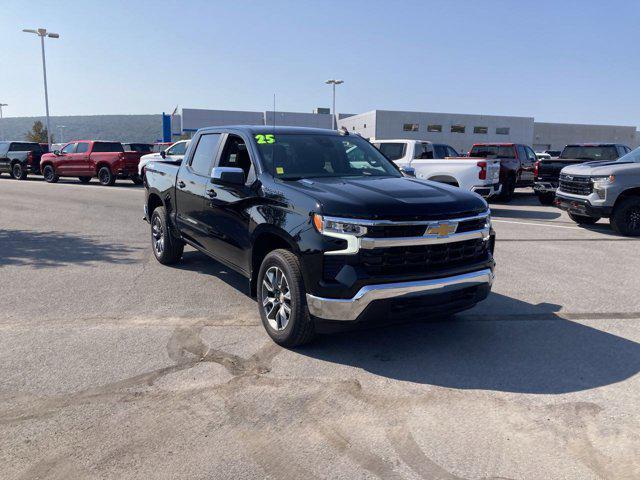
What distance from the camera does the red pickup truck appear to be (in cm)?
2211

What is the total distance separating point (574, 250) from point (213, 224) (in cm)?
653

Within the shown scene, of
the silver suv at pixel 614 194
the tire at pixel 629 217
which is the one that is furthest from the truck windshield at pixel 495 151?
the tire at pixel 629 217

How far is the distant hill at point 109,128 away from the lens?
94.9 m

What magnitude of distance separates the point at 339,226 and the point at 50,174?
24.2m

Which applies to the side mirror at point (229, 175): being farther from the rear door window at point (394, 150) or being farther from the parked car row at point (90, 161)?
the parked car row at point (90, 161)

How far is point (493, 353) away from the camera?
4.45 m

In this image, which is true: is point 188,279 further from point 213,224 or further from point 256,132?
point 256,132

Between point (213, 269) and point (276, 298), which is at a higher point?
point (276, 298)

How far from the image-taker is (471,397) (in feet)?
12.0

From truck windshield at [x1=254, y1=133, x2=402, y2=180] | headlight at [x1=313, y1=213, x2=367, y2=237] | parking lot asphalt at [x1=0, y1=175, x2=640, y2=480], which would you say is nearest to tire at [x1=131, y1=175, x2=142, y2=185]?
parking lot asphalt at [x1=0, y1=175, x2=640, y2=480]

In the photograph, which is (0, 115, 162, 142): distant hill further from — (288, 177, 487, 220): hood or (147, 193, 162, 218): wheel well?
(288, 177, 487, 220): hood

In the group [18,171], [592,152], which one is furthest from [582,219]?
[18,171]

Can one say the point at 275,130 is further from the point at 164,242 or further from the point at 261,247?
the point at 164,242

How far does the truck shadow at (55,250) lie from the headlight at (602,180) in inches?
356
